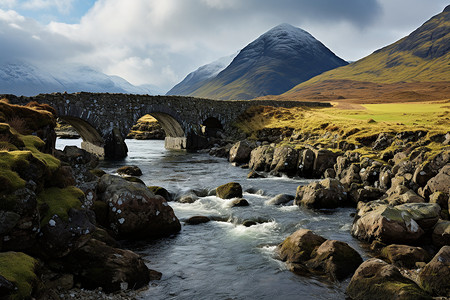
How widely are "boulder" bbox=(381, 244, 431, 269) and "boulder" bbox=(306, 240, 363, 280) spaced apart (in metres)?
1.26

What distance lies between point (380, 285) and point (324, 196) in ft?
32.8

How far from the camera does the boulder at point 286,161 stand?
29.7m

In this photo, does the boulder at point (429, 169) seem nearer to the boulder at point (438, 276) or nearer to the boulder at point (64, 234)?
the boulder at point (438, 276)

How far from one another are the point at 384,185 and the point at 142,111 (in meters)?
32.3

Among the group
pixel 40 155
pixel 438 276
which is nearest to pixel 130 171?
pixel 40 155

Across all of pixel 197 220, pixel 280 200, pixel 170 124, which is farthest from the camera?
pixel 170 124

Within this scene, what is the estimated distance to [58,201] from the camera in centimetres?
1016

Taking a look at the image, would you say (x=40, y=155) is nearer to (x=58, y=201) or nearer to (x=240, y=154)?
(x=58, y=201)

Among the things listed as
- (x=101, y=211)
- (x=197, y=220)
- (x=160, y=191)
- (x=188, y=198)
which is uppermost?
(x=101, y=211)

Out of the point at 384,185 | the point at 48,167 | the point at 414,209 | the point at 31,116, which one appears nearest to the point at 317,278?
the point at 414,209

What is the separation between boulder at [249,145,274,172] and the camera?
32000mm

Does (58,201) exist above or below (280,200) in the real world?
above

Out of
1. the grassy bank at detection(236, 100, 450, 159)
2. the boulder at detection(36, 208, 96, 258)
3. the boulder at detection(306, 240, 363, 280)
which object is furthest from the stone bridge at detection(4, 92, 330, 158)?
the boulder at detection(306, 240, 363, 280)

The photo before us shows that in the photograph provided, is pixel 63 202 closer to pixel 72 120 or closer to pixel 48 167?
pixel 48 167
